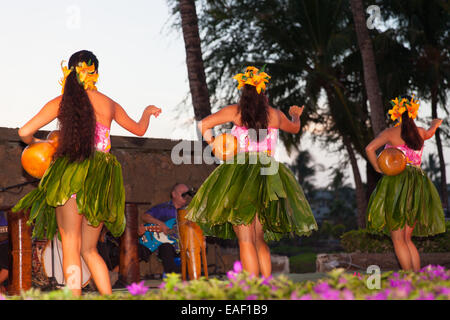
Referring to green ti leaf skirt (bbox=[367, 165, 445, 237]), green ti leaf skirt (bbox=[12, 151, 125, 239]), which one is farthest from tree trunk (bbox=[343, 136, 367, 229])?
green ti leaf skirt (bbox=[12, 151, 125, 239])

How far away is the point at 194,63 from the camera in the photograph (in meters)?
10.9

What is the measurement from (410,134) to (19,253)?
418 centimetres

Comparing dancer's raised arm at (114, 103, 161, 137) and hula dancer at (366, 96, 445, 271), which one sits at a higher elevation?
dancer's raised arm at (114, 103, 161, 137)

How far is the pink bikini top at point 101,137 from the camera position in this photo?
4.57 metres

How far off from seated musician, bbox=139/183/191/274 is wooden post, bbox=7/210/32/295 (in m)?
2.14

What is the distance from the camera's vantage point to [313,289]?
3.33 meters

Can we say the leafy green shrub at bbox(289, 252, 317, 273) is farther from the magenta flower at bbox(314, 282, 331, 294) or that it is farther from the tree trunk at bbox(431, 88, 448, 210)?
the magenta flower at bbox(314, 282, 331, 294)

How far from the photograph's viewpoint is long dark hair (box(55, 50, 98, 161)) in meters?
4.43

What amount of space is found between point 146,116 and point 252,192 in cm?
102

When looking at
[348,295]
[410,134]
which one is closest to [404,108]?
[410,134]

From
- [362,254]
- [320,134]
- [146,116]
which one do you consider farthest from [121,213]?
[320,134]

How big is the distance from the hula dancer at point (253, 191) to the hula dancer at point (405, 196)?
5.38 feet

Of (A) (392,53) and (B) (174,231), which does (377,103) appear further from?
(A) (392,53)

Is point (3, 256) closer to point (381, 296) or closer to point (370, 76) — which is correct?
point (381, 296)
